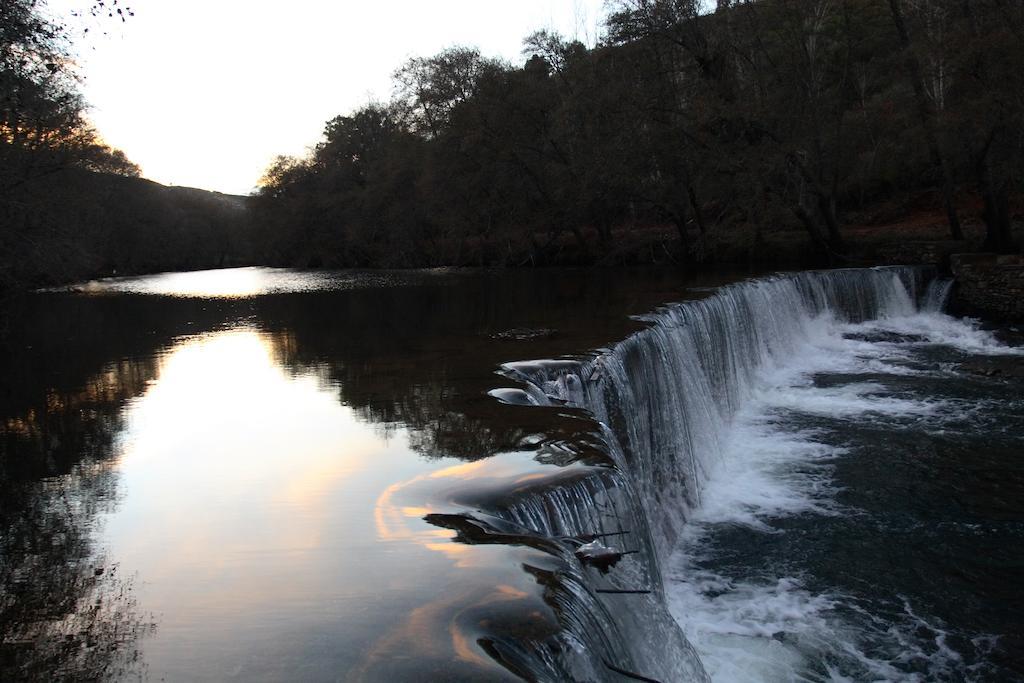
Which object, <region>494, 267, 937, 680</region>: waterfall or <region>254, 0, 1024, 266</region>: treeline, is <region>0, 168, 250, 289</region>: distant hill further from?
<region>254, 0, 1024, 266</region>: treeline

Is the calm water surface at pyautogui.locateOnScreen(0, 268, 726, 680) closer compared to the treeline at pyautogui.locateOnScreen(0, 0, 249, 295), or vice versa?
the calm water surface at pyautogui.locateOnScreen(0, 268, 726, 680)

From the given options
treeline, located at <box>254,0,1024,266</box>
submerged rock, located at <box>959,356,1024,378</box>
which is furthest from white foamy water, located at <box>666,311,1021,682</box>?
treeline, located at <box>254,0,1024,266</box>

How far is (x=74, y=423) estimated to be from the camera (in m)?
8.77

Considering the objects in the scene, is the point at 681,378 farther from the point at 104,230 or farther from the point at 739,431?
the point at 104,230

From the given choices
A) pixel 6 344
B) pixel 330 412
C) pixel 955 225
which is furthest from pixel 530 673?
pixel 955 225

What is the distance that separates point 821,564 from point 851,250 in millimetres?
20242

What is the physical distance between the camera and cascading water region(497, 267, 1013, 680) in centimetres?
561

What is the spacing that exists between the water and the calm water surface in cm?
3

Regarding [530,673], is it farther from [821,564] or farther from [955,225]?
[955,225]

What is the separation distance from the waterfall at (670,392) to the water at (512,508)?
0.15 feet

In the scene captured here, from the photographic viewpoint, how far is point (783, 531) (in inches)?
311

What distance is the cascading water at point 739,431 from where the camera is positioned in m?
5.61

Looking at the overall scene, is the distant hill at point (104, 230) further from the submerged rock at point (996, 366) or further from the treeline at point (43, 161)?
the submerged rock at point (996, 366)

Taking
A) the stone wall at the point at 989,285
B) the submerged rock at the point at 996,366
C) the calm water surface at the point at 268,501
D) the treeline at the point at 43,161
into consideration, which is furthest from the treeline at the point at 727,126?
the treeline at the point at 43,161
